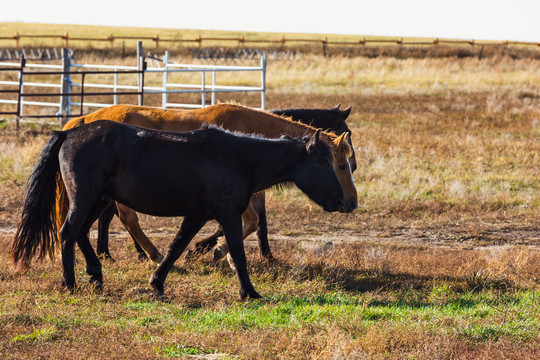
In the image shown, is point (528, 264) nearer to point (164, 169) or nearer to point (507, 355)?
point (507, 355)

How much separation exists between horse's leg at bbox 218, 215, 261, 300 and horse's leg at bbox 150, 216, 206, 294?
14.5 inches

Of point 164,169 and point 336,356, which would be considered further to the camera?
point 164,169

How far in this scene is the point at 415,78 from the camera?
123 ft

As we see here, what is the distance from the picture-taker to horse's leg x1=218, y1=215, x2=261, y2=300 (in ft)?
21.3

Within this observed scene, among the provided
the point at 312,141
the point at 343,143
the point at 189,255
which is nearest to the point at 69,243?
the point at 189,255

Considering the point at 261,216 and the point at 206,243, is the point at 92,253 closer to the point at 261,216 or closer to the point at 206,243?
the point at 206,243

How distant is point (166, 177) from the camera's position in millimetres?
6457

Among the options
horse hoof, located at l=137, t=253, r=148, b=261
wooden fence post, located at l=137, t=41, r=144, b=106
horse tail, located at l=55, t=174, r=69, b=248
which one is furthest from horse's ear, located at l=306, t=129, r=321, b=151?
wooden fence post, located at l=137, t=41, r=144, b=106

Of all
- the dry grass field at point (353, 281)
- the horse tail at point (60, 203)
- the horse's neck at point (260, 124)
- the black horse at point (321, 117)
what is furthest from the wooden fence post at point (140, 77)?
the horse tail at point (60, 203)

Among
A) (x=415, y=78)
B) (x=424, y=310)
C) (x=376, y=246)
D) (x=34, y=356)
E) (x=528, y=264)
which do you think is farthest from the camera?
(x=415, y=78)

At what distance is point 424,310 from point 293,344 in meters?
1.71

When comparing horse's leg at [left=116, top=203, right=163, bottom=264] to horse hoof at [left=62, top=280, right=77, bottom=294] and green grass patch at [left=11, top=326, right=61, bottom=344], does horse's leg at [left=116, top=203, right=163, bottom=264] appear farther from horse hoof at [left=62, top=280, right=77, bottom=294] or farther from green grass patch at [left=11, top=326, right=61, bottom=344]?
green grass patch at [left=11, top=326, right=61, bottom=344]

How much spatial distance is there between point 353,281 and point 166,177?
2.38 metres

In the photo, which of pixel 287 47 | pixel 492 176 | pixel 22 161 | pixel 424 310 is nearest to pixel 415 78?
pixel 287 47
